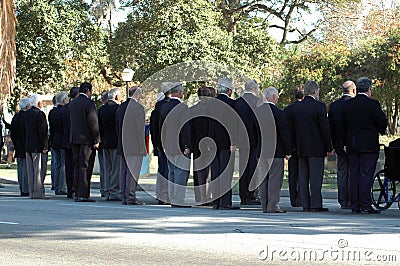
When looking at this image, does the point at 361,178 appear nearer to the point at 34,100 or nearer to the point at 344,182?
the point at 344,182

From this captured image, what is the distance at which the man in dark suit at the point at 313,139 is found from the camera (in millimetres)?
15344

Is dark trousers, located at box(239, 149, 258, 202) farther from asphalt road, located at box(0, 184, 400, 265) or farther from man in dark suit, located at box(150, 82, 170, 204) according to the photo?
man in dark suit, located at box(150, 82, 170, 204)

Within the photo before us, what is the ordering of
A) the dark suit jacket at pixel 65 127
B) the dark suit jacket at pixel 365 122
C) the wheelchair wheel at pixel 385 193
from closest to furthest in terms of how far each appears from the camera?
the dark suit jacket at pixel 365 122 < the wheelchair wheel at pixel 385 193 < the dark suit jacket at pixel 65 127

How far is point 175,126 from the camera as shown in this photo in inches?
659

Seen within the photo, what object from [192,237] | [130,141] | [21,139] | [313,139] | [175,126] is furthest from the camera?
[21,139]

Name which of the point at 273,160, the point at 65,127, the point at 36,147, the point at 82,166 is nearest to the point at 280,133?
the point at 273,160

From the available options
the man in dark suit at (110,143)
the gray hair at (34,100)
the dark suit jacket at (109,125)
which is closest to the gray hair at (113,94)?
the man in dark suit at (110,143)

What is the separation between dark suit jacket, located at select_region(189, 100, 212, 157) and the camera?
53.3 ft

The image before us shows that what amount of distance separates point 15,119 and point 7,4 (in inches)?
279

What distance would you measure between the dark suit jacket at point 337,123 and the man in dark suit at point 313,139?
221mm

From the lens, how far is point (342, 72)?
34781 mm

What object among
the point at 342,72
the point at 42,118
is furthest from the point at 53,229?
the point at 342,72

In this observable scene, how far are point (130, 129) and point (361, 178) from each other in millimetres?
4864

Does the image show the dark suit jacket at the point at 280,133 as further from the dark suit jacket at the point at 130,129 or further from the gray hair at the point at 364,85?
the dark suit jacket at the point at 130,129
